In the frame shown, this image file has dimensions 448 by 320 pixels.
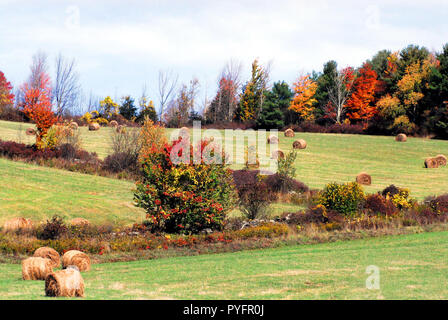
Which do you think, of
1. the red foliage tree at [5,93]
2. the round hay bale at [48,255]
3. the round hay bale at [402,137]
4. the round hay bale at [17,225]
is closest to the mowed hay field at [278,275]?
the round hay bale at [48,255]

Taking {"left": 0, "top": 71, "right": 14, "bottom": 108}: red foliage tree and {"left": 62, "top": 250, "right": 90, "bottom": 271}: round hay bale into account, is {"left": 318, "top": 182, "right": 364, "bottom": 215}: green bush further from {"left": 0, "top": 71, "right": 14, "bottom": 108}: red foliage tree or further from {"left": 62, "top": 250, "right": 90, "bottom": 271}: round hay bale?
{"left": 0, "top": 71, "right": 14, "bottom": 108}: red foliage tree

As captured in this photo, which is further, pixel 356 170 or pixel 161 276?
pixel 356 170

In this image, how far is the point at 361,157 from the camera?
46.6 meters

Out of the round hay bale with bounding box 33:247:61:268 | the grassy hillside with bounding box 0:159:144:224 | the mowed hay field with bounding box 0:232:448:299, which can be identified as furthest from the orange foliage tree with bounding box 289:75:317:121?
the round hay bale with bounding box 33:247:61:268

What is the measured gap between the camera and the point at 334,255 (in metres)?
13.8

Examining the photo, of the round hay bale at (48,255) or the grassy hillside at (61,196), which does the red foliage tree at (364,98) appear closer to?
the grassy hillside at (61,196)

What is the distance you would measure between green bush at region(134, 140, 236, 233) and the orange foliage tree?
52.6 meters

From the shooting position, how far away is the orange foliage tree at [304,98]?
7181 centimetres

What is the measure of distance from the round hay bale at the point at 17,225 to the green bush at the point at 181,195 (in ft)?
13.4

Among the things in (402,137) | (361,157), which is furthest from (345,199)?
(402,137)

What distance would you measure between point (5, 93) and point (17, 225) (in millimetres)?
63651

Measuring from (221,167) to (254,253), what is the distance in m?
5.77
